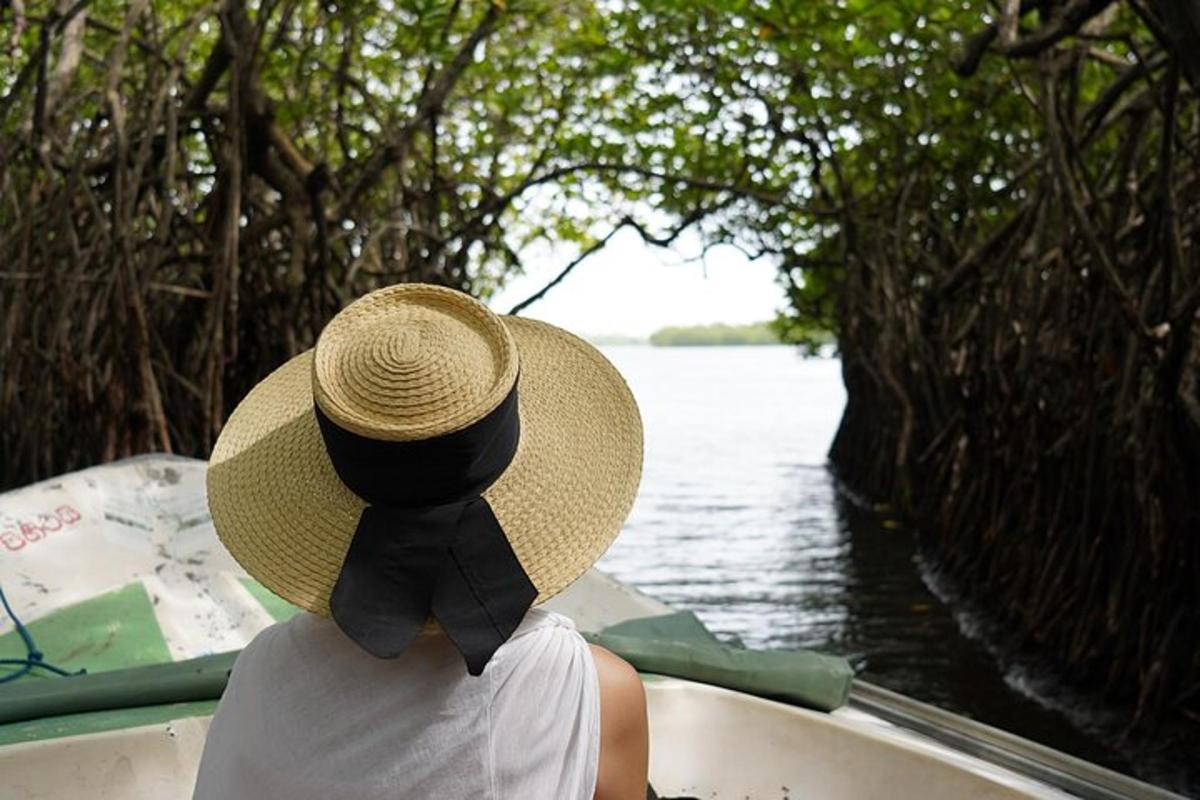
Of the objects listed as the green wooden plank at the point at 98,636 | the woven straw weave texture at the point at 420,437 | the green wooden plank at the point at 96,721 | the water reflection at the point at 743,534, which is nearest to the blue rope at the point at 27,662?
the green wooden plank at the point at 98,636

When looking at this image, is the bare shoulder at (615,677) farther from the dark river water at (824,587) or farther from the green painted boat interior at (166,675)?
the green painted boat interior at (166,675)

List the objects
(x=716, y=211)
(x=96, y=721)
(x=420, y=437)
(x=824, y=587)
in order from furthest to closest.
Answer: (x=824, y=587), (x=716, y=211), (x=96, y=721), (x=420, y=437)

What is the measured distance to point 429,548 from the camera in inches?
50.1

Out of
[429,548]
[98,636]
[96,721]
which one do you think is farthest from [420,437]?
[98,636]

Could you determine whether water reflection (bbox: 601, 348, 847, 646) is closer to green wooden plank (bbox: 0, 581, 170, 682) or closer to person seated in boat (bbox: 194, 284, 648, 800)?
green wooden plank (bbox: 0, 581, 170, 682)

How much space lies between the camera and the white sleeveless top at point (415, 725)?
130 centimetres

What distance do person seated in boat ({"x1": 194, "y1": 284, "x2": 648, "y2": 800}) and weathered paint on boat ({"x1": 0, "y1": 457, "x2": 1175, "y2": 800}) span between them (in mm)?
908

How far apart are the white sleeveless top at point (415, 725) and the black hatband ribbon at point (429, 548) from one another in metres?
0.06

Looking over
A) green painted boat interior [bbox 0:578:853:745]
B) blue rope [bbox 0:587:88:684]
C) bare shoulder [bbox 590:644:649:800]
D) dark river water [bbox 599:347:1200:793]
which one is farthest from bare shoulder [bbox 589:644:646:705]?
blue rope [bbox 0:587:88:684]

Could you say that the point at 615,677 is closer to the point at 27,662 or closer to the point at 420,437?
the point at 420,437

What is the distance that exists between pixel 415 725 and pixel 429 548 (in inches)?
6.8

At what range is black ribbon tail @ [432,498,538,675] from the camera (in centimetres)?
125

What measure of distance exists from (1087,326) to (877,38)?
9.98 ft

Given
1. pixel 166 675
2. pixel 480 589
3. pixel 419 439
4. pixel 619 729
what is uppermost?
pixel 419 439
